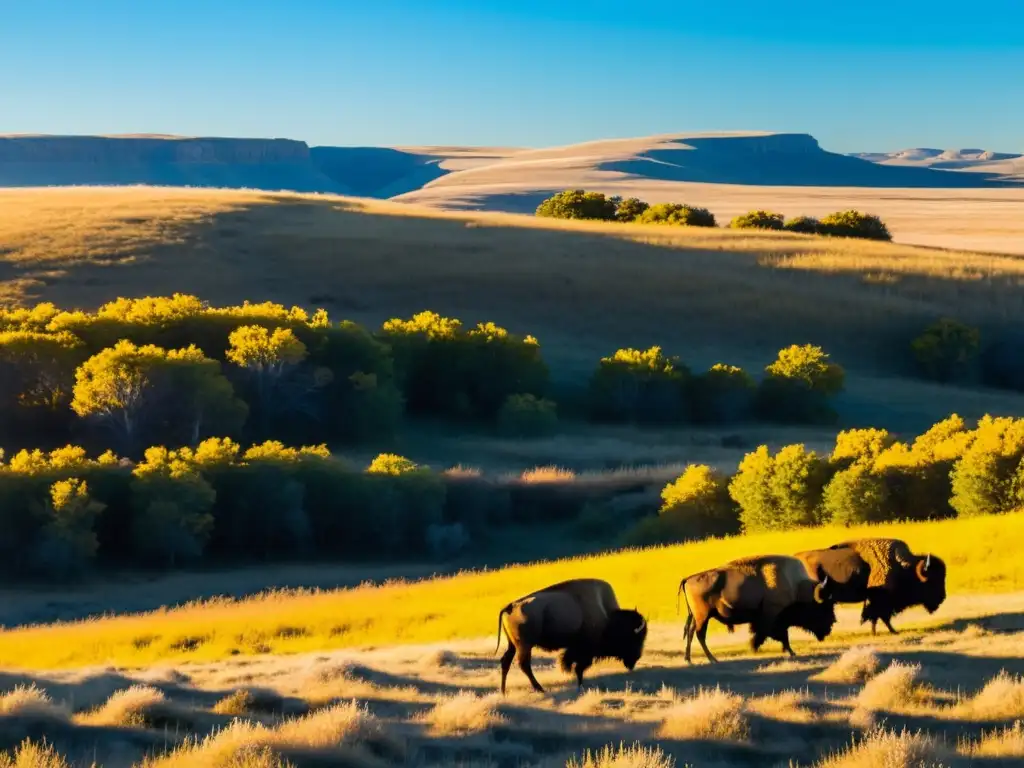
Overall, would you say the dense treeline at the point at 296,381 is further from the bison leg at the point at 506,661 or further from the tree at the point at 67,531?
the bison leg at the point at 506,661

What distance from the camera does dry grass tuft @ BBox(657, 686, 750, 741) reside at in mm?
11039

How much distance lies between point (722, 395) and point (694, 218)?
54.4 metres

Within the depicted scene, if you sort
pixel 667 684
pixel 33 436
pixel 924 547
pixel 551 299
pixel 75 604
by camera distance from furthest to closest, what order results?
pixel 551 299 < pixel 33 436 < pixel 75 604 < pixel 924 547 < pixel 667 684

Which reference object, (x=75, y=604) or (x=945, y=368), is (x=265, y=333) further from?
(x=945, y=368)

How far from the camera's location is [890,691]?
12.2 m

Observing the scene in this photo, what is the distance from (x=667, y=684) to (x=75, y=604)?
22605 mm

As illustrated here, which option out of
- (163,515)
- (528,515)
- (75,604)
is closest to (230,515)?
(163,515)

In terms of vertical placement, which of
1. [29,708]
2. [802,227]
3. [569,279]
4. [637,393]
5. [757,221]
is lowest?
[637,393]

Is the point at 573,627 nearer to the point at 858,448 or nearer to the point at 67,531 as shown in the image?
the point at 858,448

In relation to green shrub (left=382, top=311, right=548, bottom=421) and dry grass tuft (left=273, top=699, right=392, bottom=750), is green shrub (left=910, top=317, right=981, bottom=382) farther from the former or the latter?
dry grass tuft (left=273, top=699, right=392, bottom=750)

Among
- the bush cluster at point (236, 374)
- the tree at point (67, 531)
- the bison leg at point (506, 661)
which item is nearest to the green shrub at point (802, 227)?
the bush cluster at point (236, 374)

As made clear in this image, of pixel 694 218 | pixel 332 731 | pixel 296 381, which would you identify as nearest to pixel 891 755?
pixel 332 731

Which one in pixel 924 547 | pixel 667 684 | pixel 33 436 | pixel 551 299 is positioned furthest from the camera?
pixel 551 299

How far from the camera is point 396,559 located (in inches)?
1531
